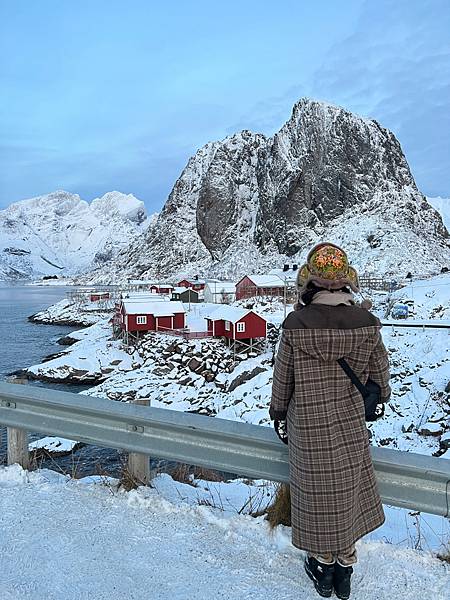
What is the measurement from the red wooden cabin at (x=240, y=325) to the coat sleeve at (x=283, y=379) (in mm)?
26195

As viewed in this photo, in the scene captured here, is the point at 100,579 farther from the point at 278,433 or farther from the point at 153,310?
the point at 153,310

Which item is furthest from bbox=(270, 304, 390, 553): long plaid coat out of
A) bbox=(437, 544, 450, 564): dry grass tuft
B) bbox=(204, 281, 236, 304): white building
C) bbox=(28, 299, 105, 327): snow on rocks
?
bbox=(28, 299, 105, 327): snow on rocks

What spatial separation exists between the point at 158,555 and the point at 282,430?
1.17 m

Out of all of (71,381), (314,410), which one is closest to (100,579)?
(314,410)

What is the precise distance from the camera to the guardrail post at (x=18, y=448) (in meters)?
4.34

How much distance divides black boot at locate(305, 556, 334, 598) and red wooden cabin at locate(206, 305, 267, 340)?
26.3m

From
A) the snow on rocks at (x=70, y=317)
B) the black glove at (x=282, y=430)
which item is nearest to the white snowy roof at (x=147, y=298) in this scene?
the snow on rocks at (x=70, y=317)

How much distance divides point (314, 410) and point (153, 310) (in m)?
32.8

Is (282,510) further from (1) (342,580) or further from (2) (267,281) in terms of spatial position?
(2) (267,281)

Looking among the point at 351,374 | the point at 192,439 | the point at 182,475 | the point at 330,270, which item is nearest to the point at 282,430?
the point at 351,374

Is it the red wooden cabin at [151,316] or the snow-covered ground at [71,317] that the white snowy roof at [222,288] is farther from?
the red wooden cabin at [151,316]

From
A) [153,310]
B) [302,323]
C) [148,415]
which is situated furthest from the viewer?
[153,310]

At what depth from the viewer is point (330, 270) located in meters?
2.69

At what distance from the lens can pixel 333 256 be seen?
2.71 metres
